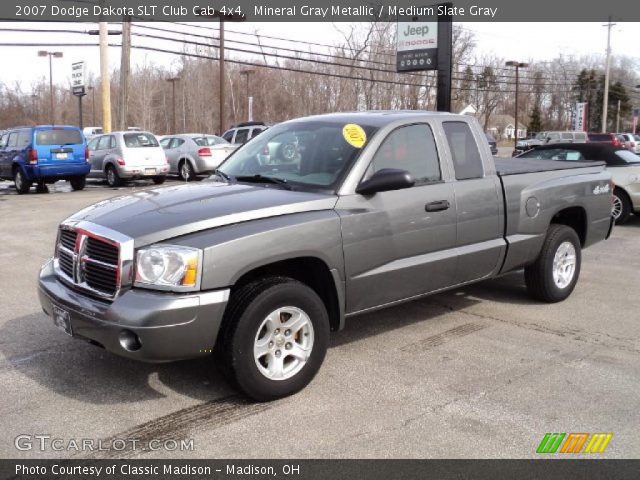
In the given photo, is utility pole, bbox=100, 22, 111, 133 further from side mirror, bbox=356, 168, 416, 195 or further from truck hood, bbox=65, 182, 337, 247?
side mirror, bbox=356, 168, 416, 195

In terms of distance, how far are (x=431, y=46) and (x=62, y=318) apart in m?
16.8

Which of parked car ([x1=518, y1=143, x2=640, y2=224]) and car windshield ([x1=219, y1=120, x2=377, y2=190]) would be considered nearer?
car windshield ([x1=219, y1=120, x2=377, y2=190])

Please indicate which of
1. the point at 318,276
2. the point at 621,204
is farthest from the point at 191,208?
the point at 621,204

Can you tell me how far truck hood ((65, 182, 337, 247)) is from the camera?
3746mm

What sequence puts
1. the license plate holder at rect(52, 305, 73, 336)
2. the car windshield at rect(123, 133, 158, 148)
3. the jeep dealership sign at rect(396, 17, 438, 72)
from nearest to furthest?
1. the license plate holder at rect(52, 305, 73, 336)
2. the jeep dealership sign at rect(396, 17, 438, 72)
3. the car windshield at rect(123, 133, 158, 148)

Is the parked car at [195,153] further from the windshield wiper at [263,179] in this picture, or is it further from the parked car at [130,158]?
the windshield wiper at [263,179]

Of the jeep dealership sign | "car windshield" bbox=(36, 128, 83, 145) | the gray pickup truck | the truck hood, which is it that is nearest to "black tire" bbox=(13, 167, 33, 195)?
"car windshield" bbox=(36, 128, 83, 145)

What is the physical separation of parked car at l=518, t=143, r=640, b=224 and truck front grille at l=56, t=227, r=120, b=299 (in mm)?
9378

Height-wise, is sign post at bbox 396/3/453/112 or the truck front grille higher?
sign post at bbox 396/3/453/112

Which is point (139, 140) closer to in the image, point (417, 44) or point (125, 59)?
point (125, 59)

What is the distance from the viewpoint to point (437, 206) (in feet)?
16.1

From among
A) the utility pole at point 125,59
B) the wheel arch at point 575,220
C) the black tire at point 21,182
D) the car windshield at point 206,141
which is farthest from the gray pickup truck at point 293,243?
the utility pole at point 125,59

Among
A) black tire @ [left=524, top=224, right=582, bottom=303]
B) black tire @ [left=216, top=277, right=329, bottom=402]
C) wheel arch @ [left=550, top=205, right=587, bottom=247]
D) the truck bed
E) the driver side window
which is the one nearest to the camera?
black tire @ [left=216, top=277, right=329, bottom=402]

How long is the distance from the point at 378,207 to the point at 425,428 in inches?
62.9
